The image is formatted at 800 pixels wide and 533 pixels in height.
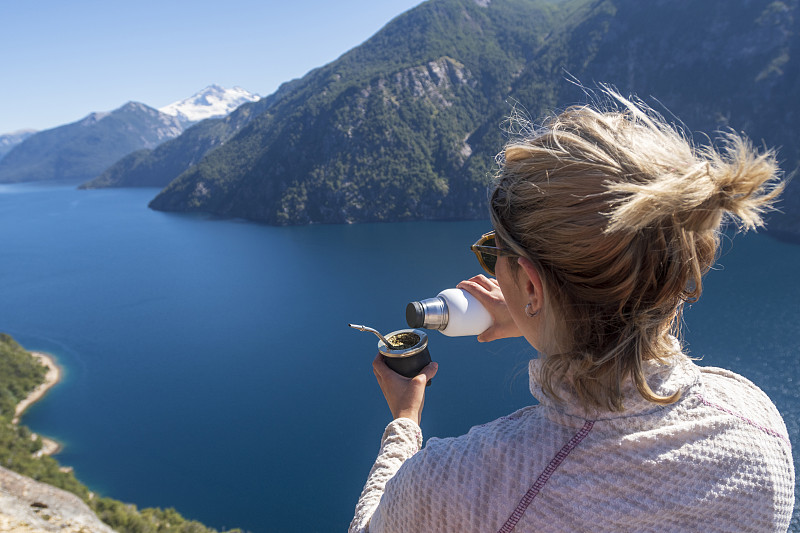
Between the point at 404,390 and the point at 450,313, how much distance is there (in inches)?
12.3

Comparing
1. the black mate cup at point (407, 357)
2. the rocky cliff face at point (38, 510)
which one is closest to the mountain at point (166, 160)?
the rocky cliff face at point (38, 510)

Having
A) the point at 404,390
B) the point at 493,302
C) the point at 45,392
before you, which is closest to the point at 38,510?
the point at 404,390

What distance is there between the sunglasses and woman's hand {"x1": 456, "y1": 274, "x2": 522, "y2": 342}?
30 cm

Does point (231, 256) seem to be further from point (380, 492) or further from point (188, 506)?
point (380, 492)

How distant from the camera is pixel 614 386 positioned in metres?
0.96

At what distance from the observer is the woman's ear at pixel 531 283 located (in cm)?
103

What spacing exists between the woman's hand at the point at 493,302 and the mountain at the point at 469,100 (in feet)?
195

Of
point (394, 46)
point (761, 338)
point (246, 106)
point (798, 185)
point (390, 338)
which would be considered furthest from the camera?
point (246, 106)

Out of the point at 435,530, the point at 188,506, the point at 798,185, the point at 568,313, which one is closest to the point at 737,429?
the point at 568,313

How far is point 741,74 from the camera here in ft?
225

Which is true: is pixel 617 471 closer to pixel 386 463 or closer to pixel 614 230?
pixel 614 230

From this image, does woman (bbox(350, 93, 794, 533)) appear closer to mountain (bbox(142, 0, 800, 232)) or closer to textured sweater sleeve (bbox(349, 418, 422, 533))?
textured sweater sleeve (bbox(349, 418, 422, 533))

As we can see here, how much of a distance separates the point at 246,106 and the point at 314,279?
164 m

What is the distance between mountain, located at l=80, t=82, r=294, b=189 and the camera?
520 feet
